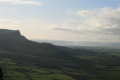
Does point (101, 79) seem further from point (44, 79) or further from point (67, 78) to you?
point (44, 79)

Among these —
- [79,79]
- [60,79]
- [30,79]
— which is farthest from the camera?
[79,79]

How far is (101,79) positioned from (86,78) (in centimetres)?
1183

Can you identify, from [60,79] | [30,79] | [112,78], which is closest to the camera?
[30,79]

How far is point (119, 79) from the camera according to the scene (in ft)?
564

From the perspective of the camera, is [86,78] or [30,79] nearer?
[30,79]

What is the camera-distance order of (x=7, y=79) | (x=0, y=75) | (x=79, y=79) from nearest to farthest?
(x=0, y=75), (x=7, y=79), (x=79, y=79)

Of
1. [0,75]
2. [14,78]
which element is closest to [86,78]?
[14,78]

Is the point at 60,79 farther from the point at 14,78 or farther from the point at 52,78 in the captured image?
the point at 14,78

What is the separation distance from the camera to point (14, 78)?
136625mm

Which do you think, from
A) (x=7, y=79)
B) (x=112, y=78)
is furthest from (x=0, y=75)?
(x=112, y=78)

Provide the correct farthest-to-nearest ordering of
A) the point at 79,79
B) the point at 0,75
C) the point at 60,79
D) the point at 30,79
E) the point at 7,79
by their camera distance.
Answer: the point at 79,79
the point at 60,79
the point at 30,79
the point at 7,79
the point at 0,75

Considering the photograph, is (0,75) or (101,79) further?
(101,79)

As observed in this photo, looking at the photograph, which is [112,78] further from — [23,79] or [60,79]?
[23,79]

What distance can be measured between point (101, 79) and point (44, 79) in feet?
162
